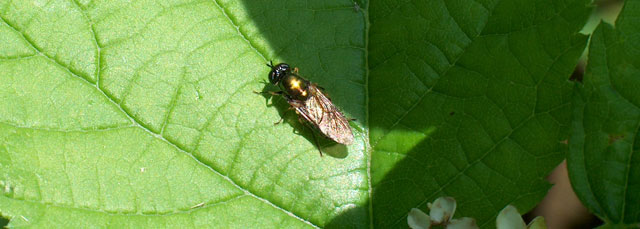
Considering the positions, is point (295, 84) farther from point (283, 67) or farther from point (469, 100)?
point (469, 100)

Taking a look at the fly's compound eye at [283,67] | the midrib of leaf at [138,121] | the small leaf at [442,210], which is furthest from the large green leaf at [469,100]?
the midrib of leaf at [138,121]

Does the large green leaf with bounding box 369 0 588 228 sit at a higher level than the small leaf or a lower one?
higher

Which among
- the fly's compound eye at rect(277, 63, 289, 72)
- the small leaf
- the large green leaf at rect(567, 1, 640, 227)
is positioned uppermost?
the fly's compound eye at rect(277, 63, 289, 72)

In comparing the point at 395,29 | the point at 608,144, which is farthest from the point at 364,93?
the point at 608,144

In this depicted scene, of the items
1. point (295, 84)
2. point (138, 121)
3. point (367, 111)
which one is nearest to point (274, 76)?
point (295, 84)

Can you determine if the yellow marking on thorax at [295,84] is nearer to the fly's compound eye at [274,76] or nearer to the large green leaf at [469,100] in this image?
the fly's compound eye at [274,76]

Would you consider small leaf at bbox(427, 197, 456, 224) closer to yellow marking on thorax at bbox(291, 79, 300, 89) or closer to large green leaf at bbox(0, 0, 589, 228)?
large green leaf at bbox(0, 0, 589, 228)

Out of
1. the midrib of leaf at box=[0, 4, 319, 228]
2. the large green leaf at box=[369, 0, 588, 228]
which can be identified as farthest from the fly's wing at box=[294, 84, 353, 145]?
the midrib of leaf at box=[0, 4, 319, 228]
